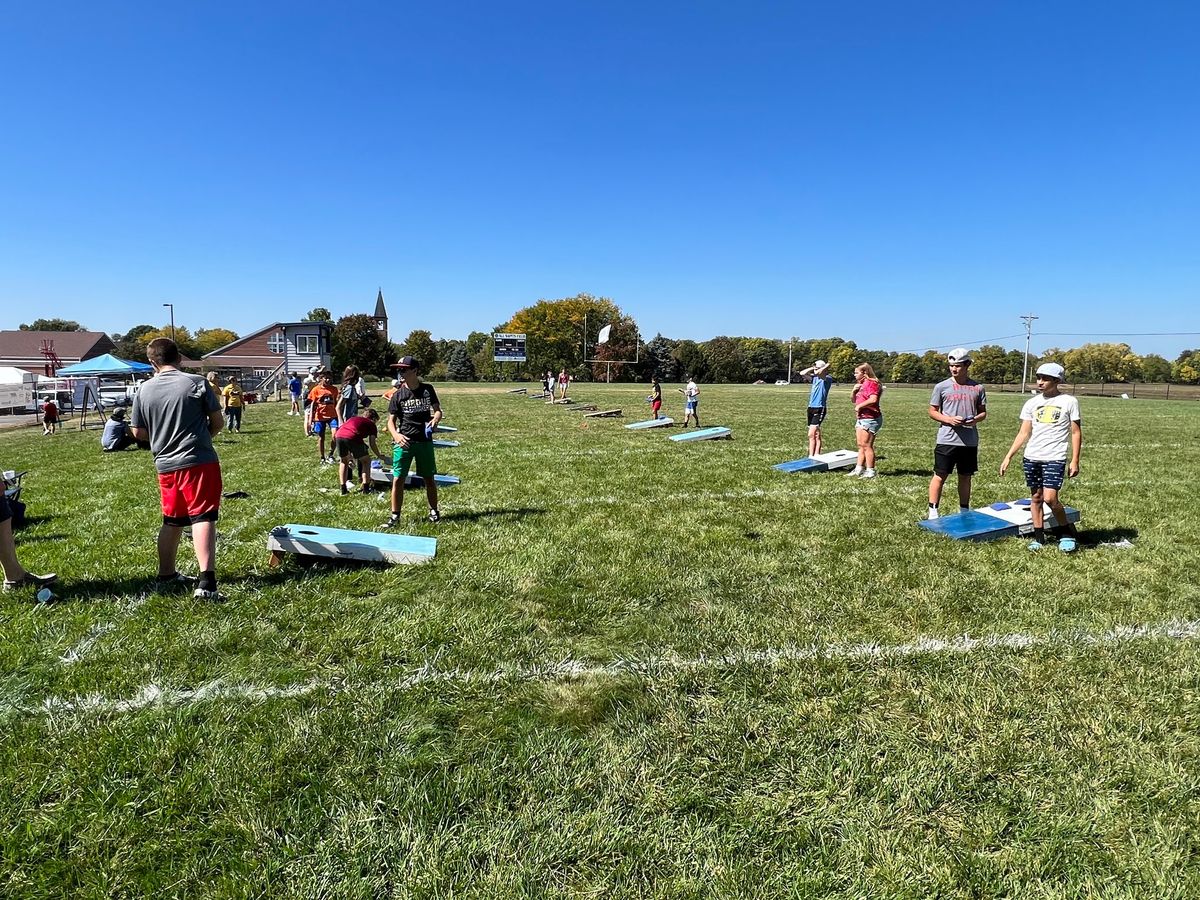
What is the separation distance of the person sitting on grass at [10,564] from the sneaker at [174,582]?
846 millimetres

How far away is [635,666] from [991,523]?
4.90m

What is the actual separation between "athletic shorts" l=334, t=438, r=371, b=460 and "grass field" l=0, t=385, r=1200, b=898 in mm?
2278

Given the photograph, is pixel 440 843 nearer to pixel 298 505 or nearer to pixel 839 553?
pixel 839 553

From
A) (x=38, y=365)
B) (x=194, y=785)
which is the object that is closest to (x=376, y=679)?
(x=194, y=785)

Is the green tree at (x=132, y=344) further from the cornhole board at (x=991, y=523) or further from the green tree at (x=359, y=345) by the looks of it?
the cornhole board at (x=991, y=523)

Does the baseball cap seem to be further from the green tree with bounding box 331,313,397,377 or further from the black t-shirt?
the green tree with bounding box 331,313,397,377

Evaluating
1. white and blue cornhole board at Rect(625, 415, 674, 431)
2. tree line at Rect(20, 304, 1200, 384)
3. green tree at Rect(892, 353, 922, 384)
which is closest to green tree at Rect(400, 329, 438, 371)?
tree line at Rect(20, 304, 1200, 384)

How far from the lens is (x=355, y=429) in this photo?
337 inches

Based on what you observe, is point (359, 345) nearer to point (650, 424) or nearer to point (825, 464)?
point (650, 424)

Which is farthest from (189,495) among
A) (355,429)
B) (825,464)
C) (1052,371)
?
(825,464)

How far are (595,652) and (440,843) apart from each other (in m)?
1.69

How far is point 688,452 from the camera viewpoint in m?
13.3

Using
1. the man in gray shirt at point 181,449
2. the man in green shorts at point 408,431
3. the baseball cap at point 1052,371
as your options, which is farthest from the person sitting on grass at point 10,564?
the baseball cap at point 1052,371

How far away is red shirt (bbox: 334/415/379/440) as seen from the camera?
848 cm
